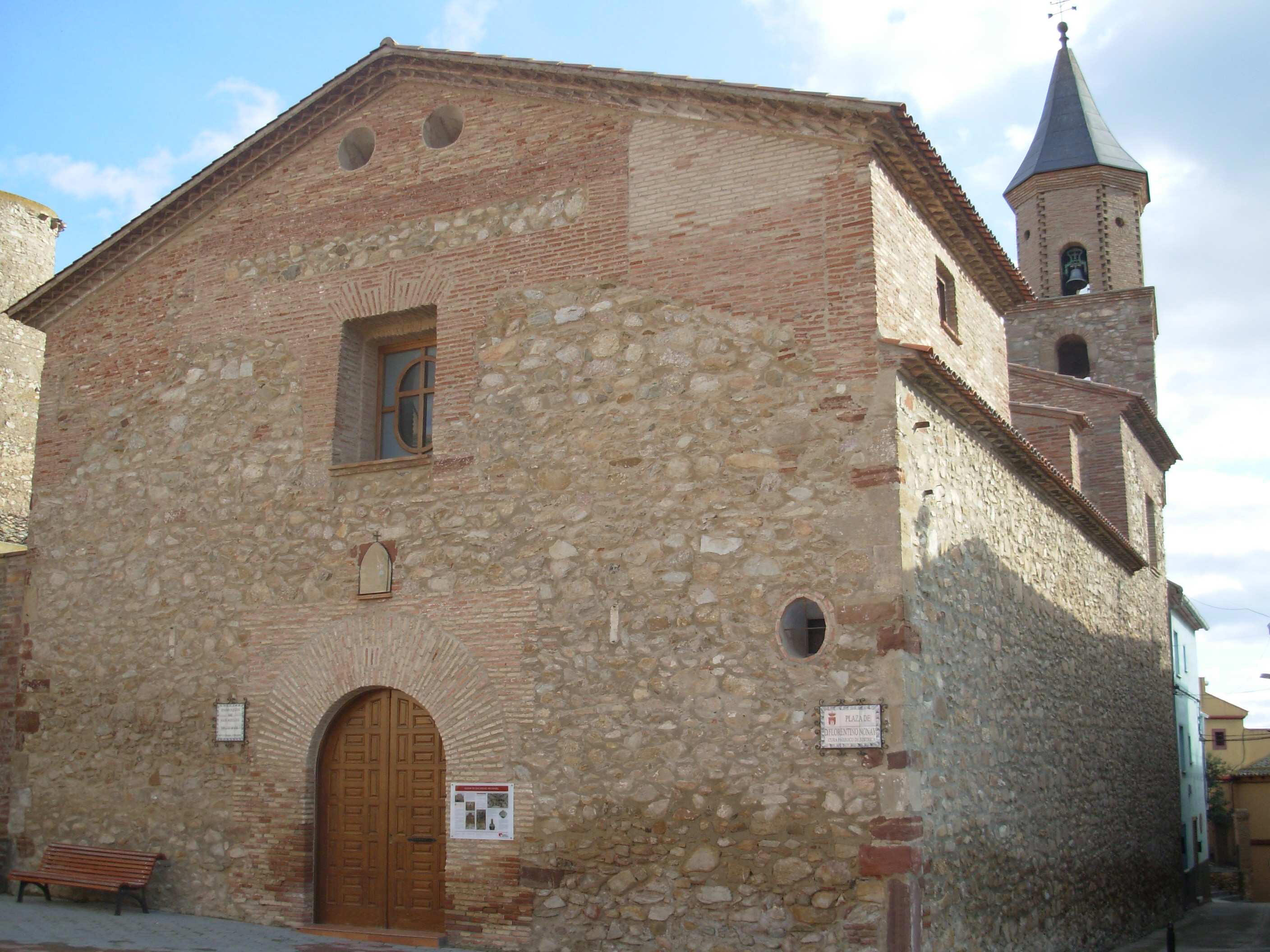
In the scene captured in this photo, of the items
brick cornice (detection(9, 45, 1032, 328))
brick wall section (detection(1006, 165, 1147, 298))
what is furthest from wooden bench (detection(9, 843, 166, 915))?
brick wall section (detection(1006, 165, 1147, 298))

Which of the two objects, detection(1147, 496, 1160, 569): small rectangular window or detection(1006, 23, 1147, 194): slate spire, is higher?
detection(1006, 23, 1147, 194): slate spire

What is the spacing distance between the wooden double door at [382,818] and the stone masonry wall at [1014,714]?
408 cm

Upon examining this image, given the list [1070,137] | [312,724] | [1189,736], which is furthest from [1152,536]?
[312,724]

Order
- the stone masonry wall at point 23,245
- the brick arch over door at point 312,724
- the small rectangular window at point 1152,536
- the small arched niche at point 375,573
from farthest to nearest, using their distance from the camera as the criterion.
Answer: the stone masonry wall at point 23,245, the small rectangular window at point 1152,536, the small arched niche at point 375,573, the brick arch over door at point 312,724

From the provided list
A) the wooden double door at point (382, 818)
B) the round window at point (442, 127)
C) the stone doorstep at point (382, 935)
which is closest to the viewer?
the stone doorstep at point (382, 935)

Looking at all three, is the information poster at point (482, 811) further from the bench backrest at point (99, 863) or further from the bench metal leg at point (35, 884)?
the bench metal leg at point (35, 884)

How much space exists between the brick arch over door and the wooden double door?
151mm

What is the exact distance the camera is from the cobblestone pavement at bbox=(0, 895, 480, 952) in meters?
9.03

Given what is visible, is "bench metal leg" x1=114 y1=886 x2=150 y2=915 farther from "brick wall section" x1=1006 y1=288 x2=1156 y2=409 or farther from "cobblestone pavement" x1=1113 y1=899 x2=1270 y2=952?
"brick wall section" x1=1006 y1=288 x2=1156 y2=409

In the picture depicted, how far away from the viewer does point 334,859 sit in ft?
34.5

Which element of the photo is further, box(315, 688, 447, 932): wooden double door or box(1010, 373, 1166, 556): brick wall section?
box(1010, 373, 1166, 556): brick wall section

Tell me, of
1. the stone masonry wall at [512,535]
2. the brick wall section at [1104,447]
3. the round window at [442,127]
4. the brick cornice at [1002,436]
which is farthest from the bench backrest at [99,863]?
the brick wall section at [1104,447]

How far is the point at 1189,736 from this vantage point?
75.1ft

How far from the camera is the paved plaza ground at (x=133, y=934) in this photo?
356 inches
